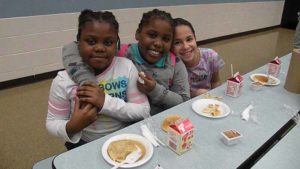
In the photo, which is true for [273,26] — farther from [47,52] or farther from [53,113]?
→ [53,113]

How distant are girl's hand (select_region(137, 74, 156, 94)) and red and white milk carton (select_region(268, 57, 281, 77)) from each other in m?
0.89

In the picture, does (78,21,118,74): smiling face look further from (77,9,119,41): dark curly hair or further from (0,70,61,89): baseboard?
(0,70,61,89): baseboard

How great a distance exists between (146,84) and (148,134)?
0.28 metres

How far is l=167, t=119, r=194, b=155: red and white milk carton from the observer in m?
0.95

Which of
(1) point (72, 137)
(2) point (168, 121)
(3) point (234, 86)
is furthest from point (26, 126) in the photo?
(3) point (234, 86)

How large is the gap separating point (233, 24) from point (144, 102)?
5003 millimetres

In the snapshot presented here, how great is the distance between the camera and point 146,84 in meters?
1.26

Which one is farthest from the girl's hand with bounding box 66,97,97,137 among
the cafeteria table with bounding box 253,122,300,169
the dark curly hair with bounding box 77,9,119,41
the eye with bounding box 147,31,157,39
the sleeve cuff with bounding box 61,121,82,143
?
the cafeteria table with bounding box 253,122,300,169

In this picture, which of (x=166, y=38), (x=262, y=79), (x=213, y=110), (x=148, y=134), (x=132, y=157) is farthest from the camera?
(x=262, y=79)

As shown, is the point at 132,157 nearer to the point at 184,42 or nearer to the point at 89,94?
the point at 89,94

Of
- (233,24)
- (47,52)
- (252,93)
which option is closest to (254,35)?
(233,24)

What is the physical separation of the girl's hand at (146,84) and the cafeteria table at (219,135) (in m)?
0.14

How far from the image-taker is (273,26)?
7301 millimetres

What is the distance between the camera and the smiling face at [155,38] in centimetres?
134
